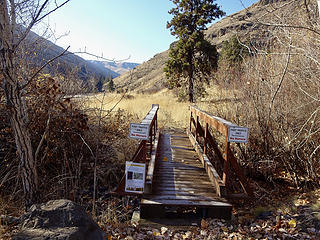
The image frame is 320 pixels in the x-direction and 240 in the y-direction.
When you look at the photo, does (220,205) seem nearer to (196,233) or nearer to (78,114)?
(196,233)

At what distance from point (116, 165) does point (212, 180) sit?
3035 mm

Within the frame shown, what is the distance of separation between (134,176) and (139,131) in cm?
76

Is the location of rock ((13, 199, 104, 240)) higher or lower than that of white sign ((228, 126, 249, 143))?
lower

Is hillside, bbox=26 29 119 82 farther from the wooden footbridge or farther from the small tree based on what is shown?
the small tree

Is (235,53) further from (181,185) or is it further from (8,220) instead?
(8,220)

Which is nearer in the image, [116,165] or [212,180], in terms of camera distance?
[212,180]

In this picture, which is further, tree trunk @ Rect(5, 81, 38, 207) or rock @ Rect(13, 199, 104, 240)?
tree trunk @ Rect(5, 81, 38, 207)

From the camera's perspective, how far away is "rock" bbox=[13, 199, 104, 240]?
2.37 m

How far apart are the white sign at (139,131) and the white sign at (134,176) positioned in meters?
0.46

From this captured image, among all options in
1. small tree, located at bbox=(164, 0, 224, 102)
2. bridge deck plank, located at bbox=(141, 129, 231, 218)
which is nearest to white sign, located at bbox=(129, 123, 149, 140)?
bridge deck plank, located at bbox=(141, 129, 231, 218)

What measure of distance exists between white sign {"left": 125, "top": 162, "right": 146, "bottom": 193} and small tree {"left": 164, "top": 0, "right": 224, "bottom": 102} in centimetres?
1473

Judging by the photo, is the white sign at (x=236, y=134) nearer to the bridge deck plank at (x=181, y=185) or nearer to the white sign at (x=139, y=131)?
the bridge deck plank at (x=181, y=185)

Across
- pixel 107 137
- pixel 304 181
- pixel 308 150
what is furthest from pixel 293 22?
pixel 107 137

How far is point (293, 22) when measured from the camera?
5.61m
